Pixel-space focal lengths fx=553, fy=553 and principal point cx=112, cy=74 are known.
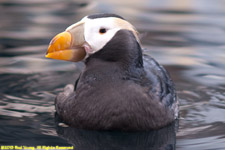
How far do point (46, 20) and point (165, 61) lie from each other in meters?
3.34

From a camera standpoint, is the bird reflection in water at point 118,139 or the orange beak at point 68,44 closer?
the bird reflection in water at point 118,139

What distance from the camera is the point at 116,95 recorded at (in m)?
5.22

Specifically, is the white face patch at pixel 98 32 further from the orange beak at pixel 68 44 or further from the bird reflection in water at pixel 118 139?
the bird reflection in water at pixel 118 139

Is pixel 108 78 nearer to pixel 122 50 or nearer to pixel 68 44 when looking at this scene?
pixel 122 50

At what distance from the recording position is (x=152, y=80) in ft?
18.7

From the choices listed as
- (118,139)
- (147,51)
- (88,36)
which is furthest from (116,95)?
(147,51)

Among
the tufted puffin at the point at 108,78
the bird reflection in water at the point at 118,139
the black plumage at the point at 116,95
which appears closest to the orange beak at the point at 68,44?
the tufted puffin at the point at 108,78

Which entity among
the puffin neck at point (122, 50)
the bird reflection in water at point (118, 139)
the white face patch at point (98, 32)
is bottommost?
the bird reflection in water at point (118, 139)

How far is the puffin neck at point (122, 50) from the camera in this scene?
5316 millimetres

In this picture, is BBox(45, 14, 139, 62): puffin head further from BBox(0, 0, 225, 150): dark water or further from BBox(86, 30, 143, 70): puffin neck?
BBox(0, 0, 225, 150): dark water

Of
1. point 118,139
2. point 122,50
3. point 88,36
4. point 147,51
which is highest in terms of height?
point 88,36

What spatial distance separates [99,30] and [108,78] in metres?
0.47

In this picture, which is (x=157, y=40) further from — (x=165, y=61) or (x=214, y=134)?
(x=214, y=134)

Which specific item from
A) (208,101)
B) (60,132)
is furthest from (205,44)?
(60,132)
